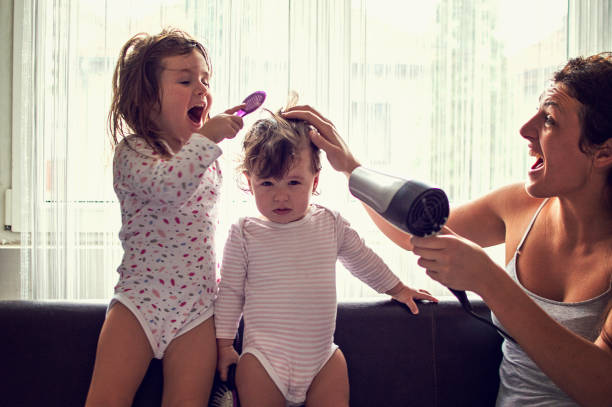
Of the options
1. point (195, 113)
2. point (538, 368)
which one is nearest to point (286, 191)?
point (195, 113)

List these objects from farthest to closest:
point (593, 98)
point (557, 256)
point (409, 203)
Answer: point (557, 256), point (593, 98), point (409, 203)

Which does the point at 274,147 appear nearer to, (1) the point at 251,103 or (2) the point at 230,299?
(1) the point at 251,103

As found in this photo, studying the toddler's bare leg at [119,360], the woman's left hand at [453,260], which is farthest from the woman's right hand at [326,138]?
the toddler's bare leg at [119,360]

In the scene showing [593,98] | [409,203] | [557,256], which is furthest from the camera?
[557,256]

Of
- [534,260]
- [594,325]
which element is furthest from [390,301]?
[594,325]

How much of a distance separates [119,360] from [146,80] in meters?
0.68

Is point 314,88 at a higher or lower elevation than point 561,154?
higher

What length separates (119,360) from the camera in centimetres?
111

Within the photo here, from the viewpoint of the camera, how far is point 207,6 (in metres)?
1.72

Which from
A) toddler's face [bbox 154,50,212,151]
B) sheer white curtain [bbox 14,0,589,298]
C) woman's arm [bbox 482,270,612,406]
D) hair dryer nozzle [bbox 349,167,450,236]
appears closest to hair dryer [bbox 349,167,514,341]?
hair dryer nozzle [bbox 349,167,450,236]

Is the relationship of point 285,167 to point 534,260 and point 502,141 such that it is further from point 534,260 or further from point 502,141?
point 502,141

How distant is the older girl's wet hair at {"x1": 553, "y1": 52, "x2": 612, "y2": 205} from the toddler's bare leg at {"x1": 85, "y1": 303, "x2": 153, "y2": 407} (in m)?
1.08

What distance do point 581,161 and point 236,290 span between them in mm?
854

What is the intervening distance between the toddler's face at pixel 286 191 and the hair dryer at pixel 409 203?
0.92 feet
